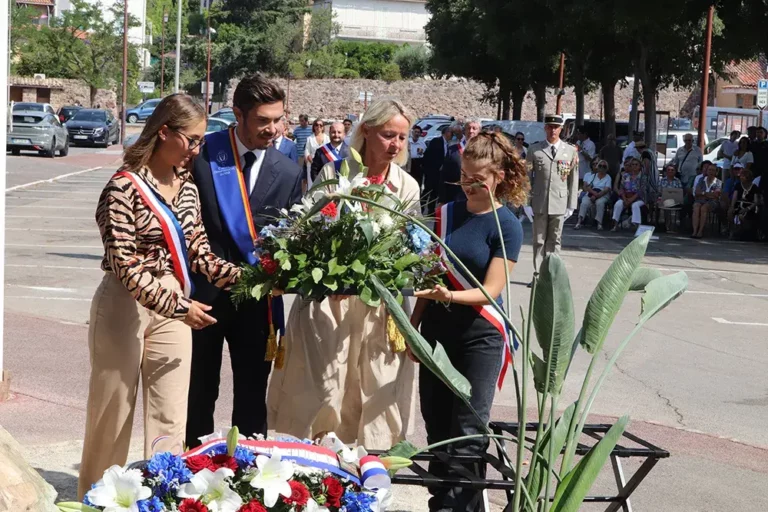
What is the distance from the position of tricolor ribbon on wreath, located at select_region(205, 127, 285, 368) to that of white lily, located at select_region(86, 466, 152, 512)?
6.33ft

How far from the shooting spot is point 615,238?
20.6 meters

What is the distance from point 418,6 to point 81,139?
240ft

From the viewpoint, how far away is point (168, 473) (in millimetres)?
2912

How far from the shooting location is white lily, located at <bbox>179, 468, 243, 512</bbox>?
9.32ft

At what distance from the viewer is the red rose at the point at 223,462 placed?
294cm

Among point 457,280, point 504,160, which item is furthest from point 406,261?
point 504,160

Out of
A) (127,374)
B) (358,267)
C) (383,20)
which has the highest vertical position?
(383,20)

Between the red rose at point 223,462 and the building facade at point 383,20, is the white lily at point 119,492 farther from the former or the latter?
the building facade at point 383,20

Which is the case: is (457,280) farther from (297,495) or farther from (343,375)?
(297,495)

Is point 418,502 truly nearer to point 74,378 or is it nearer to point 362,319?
point 362,319

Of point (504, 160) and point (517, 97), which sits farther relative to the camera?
point (517, 97)

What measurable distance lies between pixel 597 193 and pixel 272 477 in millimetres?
20222

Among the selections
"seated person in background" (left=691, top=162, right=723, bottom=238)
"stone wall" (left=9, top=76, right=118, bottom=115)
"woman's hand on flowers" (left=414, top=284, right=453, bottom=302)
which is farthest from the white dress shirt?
"stone wall" (left=9, top=76, right=118, bottom=115)

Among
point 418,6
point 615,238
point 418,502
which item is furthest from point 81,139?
point 418,6
